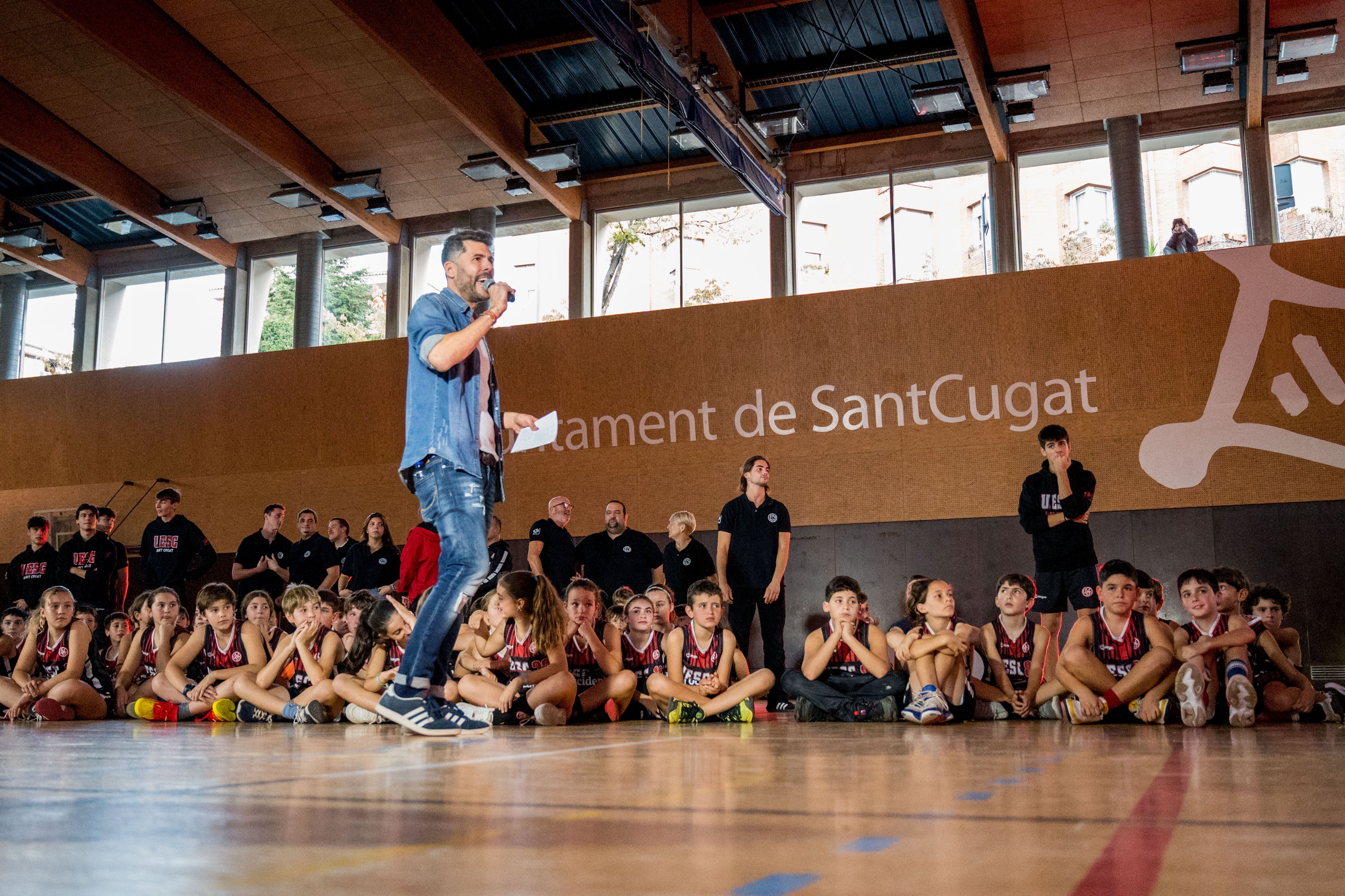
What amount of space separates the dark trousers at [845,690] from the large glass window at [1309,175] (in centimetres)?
739

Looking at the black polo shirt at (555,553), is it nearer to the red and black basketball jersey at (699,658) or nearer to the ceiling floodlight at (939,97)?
the red and black basketball jersey at (699,658)

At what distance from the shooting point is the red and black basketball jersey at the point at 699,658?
516 centimetres

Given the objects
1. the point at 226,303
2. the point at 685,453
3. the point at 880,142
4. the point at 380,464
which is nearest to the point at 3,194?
the point at 226,303

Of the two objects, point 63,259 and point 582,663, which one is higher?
point 63,259

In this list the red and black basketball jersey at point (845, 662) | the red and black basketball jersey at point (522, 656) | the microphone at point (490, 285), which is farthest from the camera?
the red and black basketball jersey at point (845, 662)

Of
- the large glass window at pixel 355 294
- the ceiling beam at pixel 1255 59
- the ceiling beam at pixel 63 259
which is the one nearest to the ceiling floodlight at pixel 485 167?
the large glass window at pixel 355 294

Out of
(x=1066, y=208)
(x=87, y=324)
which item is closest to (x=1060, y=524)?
(x=1066, y=208)

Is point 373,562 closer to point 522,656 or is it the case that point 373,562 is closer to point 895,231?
point 522,656

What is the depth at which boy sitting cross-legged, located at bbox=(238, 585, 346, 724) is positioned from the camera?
5.24 metres

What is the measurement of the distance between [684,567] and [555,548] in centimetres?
91

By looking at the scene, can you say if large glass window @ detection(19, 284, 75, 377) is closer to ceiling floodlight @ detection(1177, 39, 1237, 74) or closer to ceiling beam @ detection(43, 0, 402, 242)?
ceiling beam @ detection(43, 0, 402, 242)

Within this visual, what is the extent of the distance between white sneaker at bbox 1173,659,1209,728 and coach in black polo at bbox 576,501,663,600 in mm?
3740

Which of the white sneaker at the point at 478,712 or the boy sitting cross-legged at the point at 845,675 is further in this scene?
the boy sitting cross-legged at the point at 845,675

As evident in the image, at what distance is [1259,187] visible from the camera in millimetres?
10398
